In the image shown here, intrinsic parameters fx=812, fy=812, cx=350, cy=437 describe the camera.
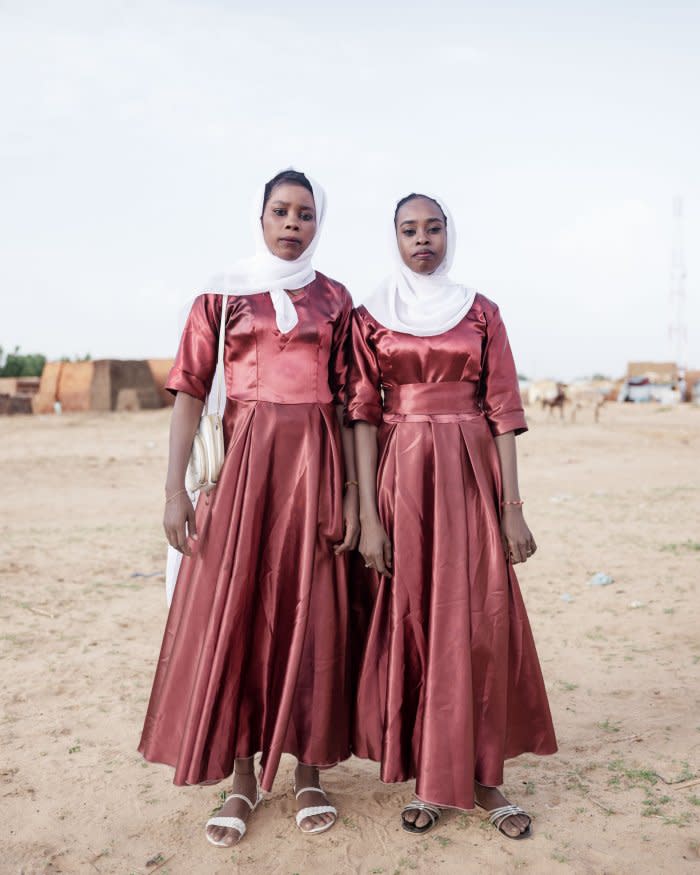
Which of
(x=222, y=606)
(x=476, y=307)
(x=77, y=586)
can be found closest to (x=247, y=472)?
→ (x=222, y=606)

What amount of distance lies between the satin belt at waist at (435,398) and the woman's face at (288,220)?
62 cm

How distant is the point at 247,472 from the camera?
8.84ft

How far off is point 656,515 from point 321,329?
6423mm

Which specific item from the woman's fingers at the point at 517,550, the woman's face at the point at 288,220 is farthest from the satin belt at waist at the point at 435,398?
the woman's face at the point at 288,220

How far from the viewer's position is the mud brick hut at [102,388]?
67.3ft

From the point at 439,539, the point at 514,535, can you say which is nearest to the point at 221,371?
the point at 439,539

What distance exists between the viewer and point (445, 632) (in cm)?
266

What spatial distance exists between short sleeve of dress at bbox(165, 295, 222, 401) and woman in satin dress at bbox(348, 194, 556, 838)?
51cm

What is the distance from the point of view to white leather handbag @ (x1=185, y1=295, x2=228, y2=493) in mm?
2713

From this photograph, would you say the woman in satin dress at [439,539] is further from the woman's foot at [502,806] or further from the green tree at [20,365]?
the green tree at [20,365]

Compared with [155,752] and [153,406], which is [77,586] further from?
[153,406]

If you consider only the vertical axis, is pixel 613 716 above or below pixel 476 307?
below

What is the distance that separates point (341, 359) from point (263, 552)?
0.74 metres

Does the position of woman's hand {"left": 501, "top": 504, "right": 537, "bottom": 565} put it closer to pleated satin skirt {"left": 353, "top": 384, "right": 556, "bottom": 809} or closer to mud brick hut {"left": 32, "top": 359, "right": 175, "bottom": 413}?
pleated satin skirt {"left": 353, "top": 384, "right": 556, "bottom": 809}
